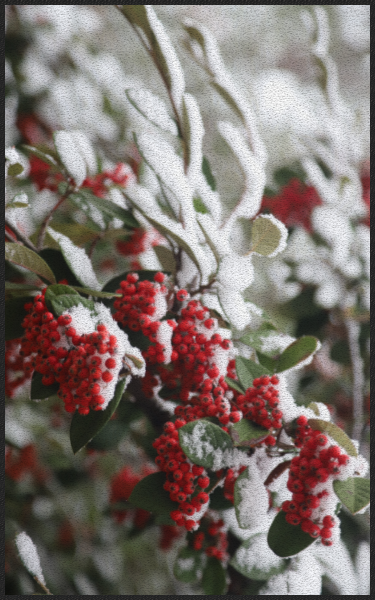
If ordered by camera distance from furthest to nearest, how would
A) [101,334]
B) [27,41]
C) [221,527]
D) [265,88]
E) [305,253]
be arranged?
[265,88]
[27,41]
[305,253]
[221,527]
[101,334]

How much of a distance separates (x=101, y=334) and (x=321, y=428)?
304 millimetres

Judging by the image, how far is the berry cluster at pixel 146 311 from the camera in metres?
0.62

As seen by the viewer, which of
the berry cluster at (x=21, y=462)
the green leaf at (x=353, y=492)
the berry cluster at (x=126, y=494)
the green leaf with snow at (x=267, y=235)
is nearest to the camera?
the green leaf at (x=353, y=492)

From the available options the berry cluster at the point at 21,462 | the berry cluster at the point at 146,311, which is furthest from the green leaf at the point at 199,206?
the berry cluster at the point at 21,462

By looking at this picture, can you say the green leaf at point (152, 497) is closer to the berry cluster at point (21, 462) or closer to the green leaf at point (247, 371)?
the green leaf at point (247, 371)

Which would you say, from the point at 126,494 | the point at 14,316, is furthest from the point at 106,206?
the point at 126,494

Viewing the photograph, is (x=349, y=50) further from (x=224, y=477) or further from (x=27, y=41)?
(x=224, y=477)

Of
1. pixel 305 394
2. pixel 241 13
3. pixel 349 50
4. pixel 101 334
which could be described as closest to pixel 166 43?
pixel 101 334

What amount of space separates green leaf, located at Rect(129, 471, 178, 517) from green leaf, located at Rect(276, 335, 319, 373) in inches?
9.6

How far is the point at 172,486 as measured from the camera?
0.60 meters

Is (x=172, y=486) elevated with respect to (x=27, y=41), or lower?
lower

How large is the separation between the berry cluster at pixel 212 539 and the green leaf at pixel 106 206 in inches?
21.5

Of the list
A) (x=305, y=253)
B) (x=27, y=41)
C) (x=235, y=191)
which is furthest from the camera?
(x=235, y=191)

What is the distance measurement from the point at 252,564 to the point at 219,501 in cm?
11
